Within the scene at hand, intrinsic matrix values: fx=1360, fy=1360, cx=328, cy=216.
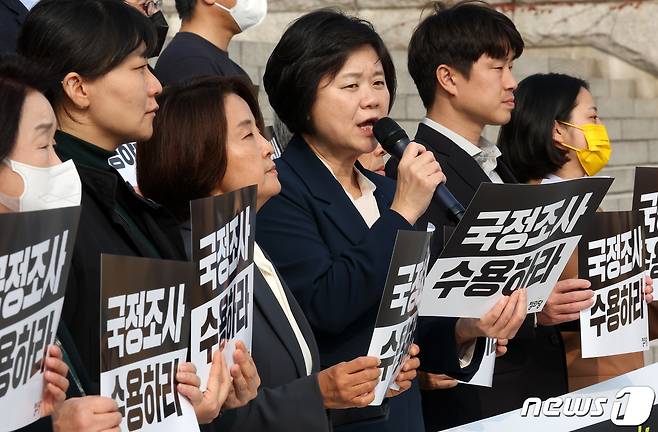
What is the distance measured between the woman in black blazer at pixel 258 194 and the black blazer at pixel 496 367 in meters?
0.79

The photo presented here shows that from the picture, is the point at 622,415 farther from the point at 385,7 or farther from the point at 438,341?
the point at 385,7

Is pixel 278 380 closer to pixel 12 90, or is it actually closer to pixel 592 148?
pixel 12 90

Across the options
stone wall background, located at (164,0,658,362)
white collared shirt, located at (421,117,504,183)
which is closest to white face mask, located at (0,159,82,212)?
white collared shirt, located at (421,117,504,183)

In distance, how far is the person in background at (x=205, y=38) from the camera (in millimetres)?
4586

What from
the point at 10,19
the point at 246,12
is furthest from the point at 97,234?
the point at 246,12

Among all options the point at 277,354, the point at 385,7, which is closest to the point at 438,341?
the point at 277,354

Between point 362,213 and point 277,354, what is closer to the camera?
point 277,354

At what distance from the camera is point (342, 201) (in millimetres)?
3527

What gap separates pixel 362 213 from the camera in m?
3.60

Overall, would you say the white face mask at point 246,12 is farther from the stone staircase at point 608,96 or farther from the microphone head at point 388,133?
the stone staircase at point 608,96

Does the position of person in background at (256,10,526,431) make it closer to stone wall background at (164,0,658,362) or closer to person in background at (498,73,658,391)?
person in background at (498,73,658,391)

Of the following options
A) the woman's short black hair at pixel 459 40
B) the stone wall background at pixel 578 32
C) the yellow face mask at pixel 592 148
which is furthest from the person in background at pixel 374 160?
the stone wall background at pixel 578 32

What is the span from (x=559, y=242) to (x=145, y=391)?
1.57 metres

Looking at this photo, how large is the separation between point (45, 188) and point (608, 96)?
29.4 ft
